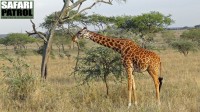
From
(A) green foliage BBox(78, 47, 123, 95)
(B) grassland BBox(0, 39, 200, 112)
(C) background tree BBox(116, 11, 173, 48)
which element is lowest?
(B) grassland BBox(0, 39, 200, 112)

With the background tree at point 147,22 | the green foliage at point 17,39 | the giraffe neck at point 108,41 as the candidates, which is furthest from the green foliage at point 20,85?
the green foliage at point 17,39

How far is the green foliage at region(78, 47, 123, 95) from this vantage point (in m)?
9.93

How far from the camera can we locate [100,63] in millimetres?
10109

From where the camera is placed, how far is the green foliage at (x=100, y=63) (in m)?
9.93

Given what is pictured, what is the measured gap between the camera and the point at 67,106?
26.3 feet

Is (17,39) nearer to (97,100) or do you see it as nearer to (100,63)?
(100,63)

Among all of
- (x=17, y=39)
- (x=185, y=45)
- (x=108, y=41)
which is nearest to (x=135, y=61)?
(x=108, y=41)

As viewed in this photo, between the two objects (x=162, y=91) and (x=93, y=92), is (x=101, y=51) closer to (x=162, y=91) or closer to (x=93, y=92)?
(x=93, y=92)

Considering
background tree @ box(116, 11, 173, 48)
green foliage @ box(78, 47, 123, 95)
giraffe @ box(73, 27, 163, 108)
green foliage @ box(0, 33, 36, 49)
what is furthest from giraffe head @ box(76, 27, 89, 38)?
green foliage @ box(0, 33, 36, 49)

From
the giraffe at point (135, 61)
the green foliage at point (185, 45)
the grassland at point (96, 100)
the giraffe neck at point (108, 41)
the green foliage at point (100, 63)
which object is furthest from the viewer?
the green foliage at point (185, 45)

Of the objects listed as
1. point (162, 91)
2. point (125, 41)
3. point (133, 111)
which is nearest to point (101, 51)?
point (125, 41)

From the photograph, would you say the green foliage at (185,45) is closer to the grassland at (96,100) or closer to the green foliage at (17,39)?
the grassland at (96,100)

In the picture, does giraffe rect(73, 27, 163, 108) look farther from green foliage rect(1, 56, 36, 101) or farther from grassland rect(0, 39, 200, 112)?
green foliage rect(1, 56, 36, 101)

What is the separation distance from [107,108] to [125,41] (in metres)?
1.71
